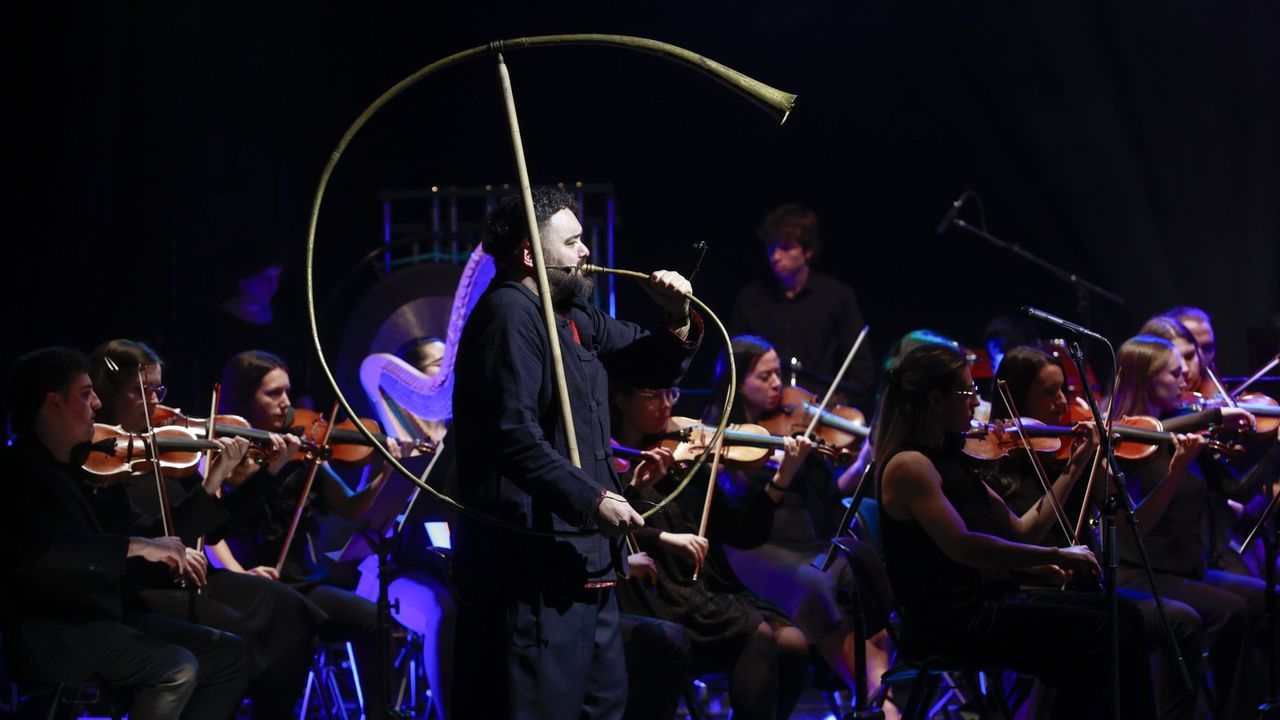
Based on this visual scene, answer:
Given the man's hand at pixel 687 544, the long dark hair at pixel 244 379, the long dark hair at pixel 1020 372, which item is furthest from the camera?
the long dark hair at pixel 244 379

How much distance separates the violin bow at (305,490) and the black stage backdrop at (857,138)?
202 cm

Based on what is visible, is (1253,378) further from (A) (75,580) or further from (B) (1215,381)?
(A) (75,580)

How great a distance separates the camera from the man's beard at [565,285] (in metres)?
2.65

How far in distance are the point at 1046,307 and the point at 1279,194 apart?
1228mm

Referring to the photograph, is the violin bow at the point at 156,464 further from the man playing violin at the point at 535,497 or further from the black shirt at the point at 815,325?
the black shirt at the point at 815,325

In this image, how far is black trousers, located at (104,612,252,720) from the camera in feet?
10.6

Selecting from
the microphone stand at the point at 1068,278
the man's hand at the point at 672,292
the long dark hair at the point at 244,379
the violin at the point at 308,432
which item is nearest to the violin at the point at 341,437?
the violin at the point at 308,432

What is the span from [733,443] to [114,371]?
194 cm

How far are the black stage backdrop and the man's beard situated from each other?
12.0ft

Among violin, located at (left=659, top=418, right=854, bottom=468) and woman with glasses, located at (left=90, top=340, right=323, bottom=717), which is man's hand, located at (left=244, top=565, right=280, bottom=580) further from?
violin, located at (left=659, top=418, right=854, bottom=468)

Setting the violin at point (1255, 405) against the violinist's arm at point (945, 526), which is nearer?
the violinist's arm at point (945, 526)

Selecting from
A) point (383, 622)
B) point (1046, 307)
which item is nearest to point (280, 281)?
point (383, 622)

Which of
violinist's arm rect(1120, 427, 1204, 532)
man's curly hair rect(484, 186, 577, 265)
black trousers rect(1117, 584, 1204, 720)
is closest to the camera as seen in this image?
man's curly hair rect(484, 186, 577, 265)

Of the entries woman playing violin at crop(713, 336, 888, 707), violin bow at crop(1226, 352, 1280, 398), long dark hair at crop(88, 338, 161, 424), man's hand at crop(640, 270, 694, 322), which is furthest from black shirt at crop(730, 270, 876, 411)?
man's hand at crop(640, 270, 694, 322)
